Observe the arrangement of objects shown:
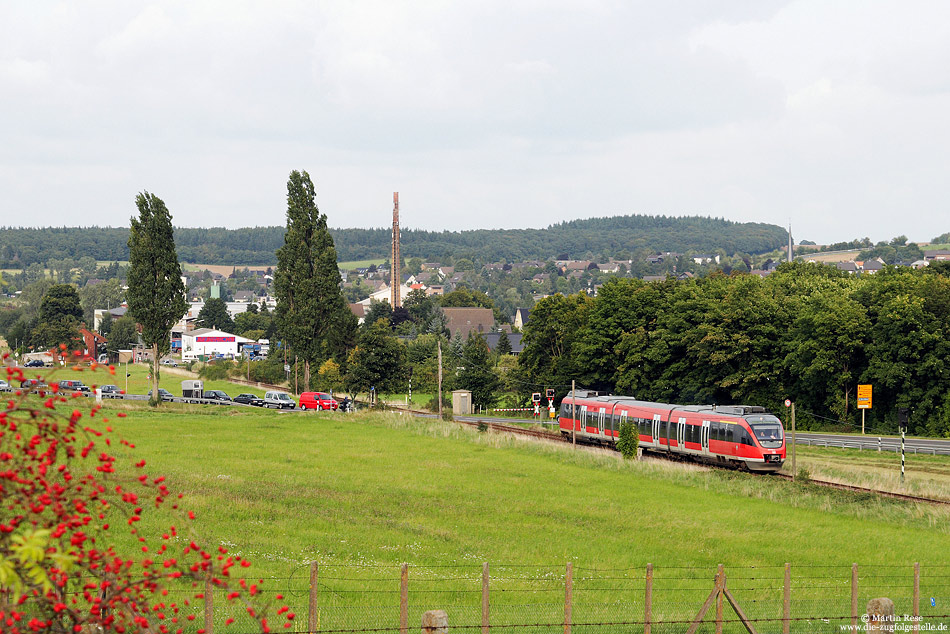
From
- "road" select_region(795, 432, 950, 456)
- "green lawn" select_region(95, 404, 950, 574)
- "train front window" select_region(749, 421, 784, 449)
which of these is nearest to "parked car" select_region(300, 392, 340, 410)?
"green lawn" select_region(95, 404, 950, 574)

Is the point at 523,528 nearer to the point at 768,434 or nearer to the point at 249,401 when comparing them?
the point at 768,434

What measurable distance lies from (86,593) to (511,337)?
171 meters

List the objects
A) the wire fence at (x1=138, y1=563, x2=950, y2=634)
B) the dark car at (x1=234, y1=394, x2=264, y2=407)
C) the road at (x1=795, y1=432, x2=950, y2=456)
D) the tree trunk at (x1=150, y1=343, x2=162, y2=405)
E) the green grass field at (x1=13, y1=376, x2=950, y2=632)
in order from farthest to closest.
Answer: the dark car at (x1=234, y1=394, x2=264, y2=407), the tree trunk at (x1=150, y1=343, x2=162, y2=405), the road at (x1=795, y1=432, x2=950, y2=456), the green grass field at (x1=13, y1=376, x2=950, y2=632), the wire fence at (x1=138, y1=563, x2=950, y2=634)

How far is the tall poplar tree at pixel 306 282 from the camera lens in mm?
98750

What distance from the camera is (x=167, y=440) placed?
56781mm

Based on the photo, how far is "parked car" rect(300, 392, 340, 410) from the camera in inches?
3642

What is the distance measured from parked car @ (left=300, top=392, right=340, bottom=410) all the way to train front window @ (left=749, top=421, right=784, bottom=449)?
166 ft

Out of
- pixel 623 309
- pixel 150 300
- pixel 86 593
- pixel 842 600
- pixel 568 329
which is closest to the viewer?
pixel 86 593

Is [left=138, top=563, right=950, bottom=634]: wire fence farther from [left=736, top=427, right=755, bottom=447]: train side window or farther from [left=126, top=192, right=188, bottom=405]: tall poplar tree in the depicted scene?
[left=126, top=192, right=188, bottom=405]: tall poplar tree

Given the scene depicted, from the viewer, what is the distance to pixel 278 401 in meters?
94.3

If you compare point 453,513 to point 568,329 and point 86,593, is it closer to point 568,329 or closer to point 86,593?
point 86,593

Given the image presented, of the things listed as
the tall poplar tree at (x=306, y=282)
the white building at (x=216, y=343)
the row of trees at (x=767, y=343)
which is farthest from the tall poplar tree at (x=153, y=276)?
the white building at (x=216, y=343)

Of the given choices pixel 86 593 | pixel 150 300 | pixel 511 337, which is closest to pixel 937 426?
pixel 150 300

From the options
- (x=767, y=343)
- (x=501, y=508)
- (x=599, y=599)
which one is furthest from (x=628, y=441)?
(x=599, y=599)
